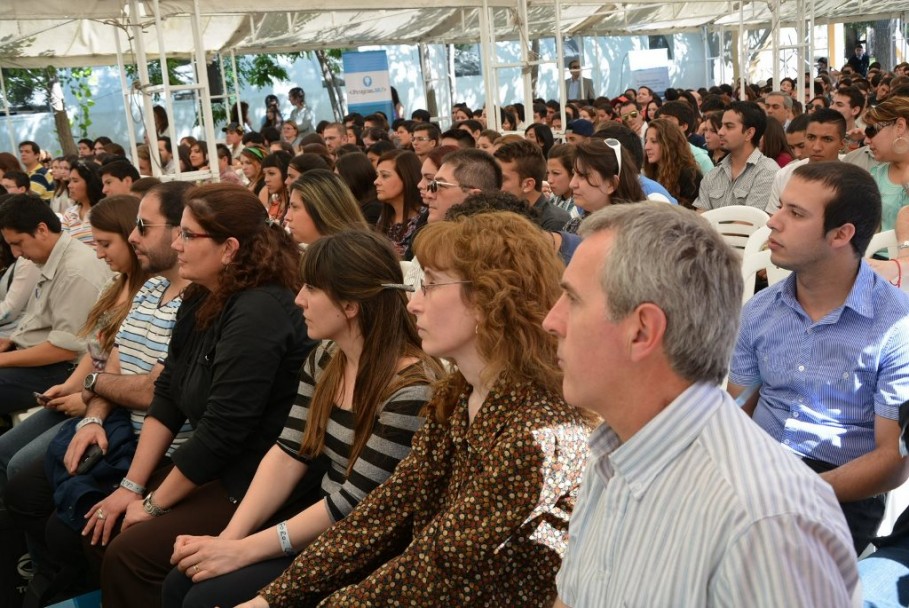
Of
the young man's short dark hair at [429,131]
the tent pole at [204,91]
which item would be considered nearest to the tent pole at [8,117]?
the tent pole at [204,91]

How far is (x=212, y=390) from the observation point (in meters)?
2.86

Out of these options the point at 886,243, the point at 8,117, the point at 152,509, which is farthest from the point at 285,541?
the point at 8,117

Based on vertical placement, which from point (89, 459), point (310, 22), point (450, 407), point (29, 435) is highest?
point (310, 22)

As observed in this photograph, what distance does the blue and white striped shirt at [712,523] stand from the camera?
3.62 feet

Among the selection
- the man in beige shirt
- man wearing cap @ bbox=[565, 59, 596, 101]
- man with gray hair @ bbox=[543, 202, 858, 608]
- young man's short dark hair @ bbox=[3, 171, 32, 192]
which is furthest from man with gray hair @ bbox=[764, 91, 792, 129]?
man with gray hair @ bbox=[543, 202, 858, 608]

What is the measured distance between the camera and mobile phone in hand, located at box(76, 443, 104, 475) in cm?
329

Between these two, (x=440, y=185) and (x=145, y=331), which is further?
(x=440, y=185)

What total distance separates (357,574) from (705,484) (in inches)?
46.7

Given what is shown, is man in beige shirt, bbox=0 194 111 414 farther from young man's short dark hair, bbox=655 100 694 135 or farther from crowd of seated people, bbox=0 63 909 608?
young man's short dark hair, bbox=655 100 694 135

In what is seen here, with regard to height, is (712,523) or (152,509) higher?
(712,523)

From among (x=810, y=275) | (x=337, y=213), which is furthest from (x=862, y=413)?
(x=337, y=213)

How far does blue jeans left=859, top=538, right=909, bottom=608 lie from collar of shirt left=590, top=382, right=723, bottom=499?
907 mm

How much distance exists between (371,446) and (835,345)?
1169 mm

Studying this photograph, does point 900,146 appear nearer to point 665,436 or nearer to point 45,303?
point 665,436
